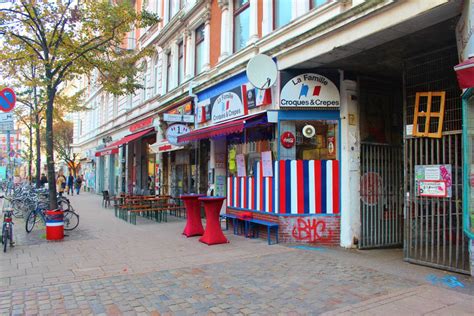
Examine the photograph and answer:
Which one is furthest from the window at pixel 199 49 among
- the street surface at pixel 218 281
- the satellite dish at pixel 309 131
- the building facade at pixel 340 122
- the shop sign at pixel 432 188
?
the shop sign at pixel 432 188

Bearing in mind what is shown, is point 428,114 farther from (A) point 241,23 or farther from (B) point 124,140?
(B) point 124,140

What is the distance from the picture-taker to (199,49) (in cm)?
1485

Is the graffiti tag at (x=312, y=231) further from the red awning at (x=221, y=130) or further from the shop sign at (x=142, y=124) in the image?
the shop sign at (x=142, y=124)

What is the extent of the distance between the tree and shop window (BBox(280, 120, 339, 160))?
6504 millimetres

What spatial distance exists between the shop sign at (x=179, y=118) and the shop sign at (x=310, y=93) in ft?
17.5

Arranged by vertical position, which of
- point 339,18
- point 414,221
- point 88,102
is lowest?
point 414,221

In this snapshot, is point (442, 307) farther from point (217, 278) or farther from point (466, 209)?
point (217, 278)

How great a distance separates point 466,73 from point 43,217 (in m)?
10.8

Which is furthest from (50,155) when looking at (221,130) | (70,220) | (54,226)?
(221,130)

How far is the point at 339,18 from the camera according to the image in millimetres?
7066

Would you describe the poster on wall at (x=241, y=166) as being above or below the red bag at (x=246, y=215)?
above

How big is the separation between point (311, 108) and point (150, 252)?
4.73 metres

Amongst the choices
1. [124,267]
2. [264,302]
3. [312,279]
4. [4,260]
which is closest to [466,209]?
[312,279]

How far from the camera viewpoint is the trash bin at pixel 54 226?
30.4 ft
